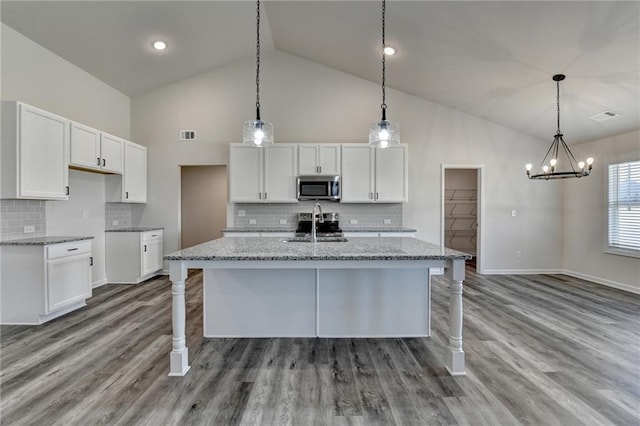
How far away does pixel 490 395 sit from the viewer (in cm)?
196

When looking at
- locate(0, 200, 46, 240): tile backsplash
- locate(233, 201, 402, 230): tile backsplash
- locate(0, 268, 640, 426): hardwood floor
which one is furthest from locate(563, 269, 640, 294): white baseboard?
locate(0, 200, 46, 240): tile backsplash

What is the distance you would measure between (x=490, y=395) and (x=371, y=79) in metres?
4.88

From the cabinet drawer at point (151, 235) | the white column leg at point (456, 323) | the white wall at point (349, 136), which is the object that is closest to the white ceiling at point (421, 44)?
the white wall at point (349, 136)

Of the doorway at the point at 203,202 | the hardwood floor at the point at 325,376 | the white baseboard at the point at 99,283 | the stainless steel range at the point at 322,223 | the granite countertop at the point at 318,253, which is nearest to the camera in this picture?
the hardwood floor at the point at 325,376

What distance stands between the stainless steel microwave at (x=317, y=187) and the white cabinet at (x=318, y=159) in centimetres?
10

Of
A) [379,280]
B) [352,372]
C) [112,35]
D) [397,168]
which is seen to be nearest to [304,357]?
[352,372]

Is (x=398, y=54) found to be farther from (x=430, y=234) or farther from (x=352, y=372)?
(x=352, y=372)

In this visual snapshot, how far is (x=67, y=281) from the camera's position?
11.1 ft

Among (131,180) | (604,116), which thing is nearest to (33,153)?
(131,180)

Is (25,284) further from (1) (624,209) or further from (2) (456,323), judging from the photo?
(1) (624,209)

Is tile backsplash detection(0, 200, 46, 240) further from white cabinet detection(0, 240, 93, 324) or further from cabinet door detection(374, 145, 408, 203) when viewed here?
cabinet door detection(374, 145, 408, 203)

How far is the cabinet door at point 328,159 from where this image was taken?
4.90 metres

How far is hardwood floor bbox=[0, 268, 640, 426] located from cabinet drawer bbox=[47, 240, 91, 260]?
70cm

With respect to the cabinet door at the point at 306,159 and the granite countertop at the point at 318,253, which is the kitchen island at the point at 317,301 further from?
the cabinet door at the point at 306,159
